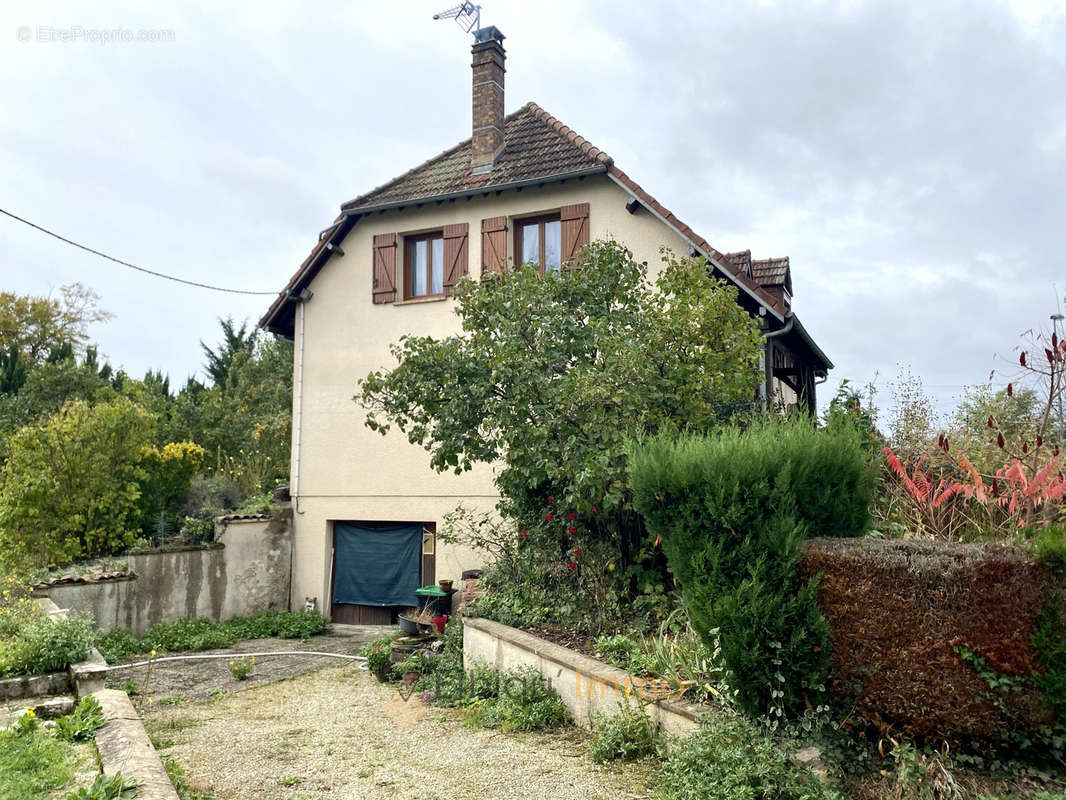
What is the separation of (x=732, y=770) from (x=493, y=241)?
941cm

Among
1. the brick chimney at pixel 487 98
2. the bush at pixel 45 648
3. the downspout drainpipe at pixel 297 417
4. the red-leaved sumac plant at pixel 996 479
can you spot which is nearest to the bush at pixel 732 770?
the red-leaved sumac plant at pixel 996 479

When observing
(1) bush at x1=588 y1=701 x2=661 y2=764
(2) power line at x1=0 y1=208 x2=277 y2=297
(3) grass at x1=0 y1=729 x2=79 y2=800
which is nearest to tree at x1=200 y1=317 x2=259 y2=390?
(2) power line at x1=0 y1=208 x2=277 y2=297

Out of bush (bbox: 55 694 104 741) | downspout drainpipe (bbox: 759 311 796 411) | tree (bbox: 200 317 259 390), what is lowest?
bush (bbox: 55 694 104 741)

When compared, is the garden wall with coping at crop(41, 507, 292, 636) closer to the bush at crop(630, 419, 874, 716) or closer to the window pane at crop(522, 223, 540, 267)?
the window pane at crop(522, 223, 540, 267)

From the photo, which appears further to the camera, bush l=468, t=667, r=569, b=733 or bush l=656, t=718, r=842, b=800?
bush l=468, t=667, r=569, b=733

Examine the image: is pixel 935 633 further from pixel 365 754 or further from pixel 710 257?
pixel 710 257

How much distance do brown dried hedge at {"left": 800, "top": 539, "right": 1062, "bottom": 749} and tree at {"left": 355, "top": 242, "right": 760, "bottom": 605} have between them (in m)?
2.54

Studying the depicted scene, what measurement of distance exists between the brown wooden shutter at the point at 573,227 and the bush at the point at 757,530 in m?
6.62

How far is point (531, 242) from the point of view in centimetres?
1241

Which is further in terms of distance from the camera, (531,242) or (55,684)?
(531,242)

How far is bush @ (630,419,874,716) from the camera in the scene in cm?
468

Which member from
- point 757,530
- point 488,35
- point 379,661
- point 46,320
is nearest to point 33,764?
point 379,661

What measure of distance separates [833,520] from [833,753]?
5.13 feet

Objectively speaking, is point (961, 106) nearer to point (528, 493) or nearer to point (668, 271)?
point (668, 271)
